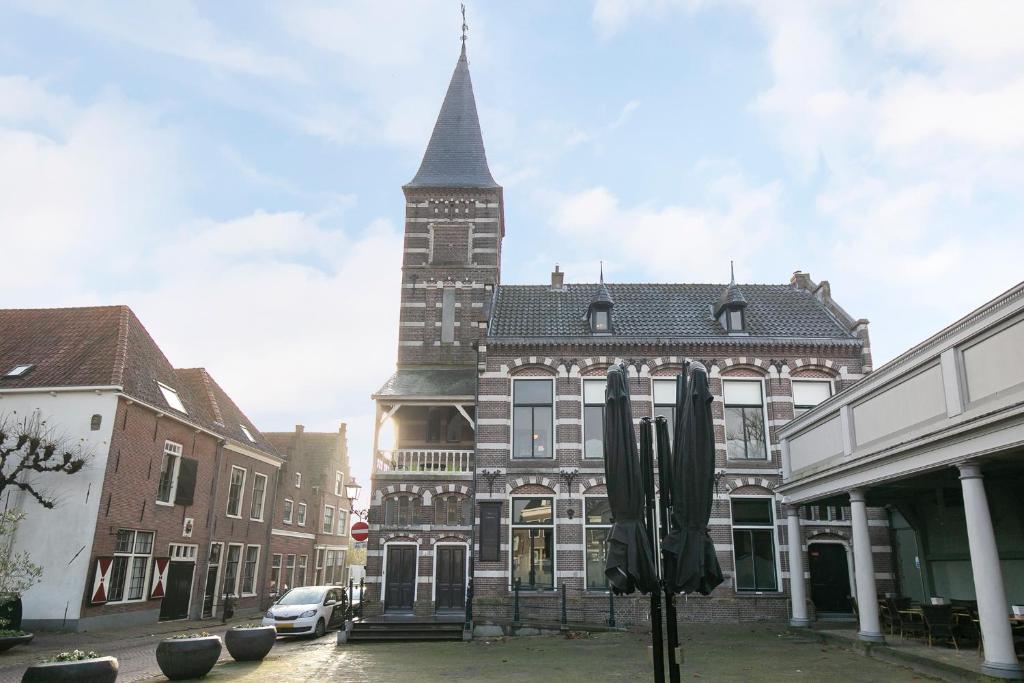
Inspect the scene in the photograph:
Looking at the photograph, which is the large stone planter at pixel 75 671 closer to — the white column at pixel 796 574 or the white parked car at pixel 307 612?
the white parked car at pixel 307 612

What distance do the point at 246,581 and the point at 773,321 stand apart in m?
23.3

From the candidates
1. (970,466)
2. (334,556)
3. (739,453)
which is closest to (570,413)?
(739,453)

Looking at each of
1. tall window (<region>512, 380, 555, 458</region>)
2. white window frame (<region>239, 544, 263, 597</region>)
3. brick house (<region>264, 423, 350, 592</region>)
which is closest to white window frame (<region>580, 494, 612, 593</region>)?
tall window (<region>512, 380, 555, 458</region>)

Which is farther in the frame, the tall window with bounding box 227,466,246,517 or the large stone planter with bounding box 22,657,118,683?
the tall window with bounding box 227,466,246,517

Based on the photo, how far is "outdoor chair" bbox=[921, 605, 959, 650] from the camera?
1292cm

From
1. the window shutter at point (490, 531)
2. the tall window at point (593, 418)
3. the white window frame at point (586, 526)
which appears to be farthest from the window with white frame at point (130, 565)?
the tall window at point (593, 418)

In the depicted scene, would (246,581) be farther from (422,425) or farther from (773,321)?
(773,321)

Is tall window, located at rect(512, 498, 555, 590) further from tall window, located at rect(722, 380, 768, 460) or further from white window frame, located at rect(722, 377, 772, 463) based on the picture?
tall window, located at rect(722, 380, 768, 460)

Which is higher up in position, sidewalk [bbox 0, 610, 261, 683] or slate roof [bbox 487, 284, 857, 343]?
slate roof [bbox 487, 284, 857, 343]

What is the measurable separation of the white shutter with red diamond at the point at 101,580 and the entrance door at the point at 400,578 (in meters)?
7.66

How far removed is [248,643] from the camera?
552 inches

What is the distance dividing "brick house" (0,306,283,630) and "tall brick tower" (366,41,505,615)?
713 cm

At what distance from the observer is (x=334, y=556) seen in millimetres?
42062

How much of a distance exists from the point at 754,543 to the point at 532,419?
7.42m
